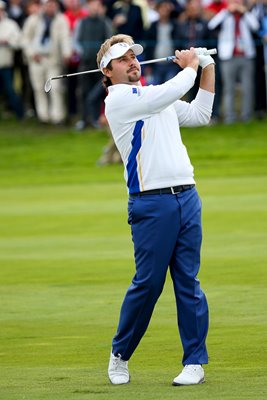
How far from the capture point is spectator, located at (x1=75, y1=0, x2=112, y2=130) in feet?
88.6

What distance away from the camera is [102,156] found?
947 inches

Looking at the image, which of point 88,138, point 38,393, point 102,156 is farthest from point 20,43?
point 38,393

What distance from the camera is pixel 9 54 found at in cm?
2917

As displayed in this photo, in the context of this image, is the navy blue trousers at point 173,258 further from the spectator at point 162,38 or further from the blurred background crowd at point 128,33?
the spectator at point 162,38

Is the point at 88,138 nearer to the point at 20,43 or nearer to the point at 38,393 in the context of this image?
the point at 20,43

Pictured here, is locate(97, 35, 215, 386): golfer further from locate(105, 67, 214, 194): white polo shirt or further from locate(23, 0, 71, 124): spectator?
locate(23, 0, 71, 124): spectator

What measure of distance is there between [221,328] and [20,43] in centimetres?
1979

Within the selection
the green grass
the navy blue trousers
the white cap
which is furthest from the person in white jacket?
the navy blue trousers

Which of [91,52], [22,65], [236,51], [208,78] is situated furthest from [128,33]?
[208,78]

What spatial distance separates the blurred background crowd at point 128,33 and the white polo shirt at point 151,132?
18.5 metres

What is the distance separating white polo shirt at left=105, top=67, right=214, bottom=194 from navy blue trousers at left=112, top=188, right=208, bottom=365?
0.11 metres

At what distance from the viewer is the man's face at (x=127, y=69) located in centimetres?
770

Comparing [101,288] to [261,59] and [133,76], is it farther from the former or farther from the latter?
[261,59]

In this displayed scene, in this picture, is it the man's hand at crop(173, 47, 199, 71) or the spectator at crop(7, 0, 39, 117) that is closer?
the man's hand at crop(173, 47, 199, 71)
